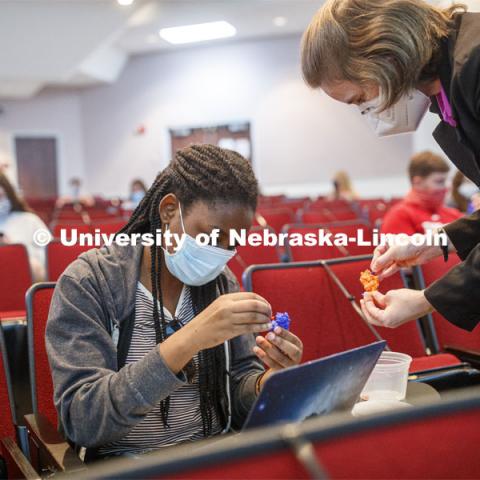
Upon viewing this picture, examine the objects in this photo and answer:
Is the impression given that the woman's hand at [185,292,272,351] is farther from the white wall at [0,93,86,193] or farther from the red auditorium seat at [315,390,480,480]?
the white wall at [0,93,86,193]

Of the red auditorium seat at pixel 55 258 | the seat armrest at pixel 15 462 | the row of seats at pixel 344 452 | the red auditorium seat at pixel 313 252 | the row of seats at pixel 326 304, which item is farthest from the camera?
the red auditorium seat at pixel 313 252

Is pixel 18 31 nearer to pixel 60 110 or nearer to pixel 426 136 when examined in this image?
pixel 60 110

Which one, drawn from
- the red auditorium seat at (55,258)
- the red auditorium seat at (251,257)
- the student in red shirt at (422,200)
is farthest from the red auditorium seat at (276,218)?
the red auditorium seat at (55,258)

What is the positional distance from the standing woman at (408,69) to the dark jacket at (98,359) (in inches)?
18.3

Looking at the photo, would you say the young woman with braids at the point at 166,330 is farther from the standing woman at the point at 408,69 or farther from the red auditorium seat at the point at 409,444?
the red auditorium seat at the point at 409,444

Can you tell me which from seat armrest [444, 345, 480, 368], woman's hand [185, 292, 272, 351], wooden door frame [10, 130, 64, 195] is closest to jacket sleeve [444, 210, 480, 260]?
seat armrest [444, 345, 480, 368]

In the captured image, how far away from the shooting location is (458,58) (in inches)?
43.8

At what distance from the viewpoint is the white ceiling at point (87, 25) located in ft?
30.6

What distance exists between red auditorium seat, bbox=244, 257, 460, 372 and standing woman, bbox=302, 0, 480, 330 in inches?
20.0

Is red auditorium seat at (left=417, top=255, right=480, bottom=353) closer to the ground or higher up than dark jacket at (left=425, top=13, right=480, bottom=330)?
closer to the ground

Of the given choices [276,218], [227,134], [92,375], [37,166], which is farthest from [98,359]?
[37,166]

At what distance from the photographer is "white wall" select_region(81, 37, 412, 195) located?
12.8m

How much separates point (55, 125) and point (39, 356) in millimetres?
14394

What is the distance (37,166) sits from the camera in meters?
14.8
